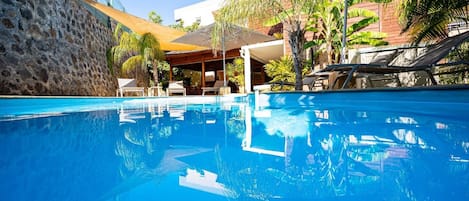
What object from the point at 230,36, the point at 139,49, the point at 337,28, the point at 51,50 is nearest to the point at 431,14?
the point at 337,28

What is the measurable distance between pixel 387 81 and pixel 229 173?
776 cm

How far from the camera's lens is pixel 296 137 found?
240cm

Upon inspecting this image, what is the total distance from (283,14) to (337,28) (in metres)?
3.31

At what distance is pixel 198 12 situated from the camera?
28.6 metres

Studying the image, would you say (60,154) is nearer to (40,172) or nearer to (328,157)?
(40,172)

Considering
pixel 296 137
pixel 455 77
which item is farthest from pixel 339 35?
pixel 296 137

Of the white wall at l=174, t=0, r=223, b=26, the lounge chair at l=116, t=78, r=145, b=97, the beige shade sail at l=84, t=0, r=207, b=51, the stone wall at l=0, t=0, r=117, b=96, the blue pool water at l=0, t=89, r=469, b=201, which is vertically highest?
the white wall at l=174, t=0, r=223, b=26

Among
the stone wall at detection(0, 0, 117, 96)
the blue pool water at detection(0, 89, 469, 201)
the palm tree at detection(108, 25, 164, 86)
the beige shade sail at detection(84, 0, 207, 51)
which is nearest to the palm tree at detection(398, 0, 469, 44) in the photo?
the blue pool water at detection(0, 89, 469, 201)

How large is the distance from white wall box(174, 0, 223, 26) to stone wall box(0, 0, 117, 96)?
16.8 meters

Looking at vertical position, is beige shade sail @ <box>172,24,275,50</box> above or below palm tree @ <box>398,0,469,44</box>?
above

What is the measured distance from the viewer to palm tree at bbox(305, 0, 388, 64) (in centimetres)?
909

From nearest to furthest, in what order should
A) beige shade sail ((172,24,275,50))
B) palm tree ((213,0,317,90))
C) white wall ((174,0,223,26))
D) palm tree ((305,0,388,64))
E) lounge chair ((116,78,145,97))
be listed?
1. palm tree ((213,0,317,90))
2. palm tree ((305,0,388,64))
3. beige shade sail ((172,24,275,50))
4. lounge chair ((116,78,145,97))
5. white wall ((174,0,223,26))

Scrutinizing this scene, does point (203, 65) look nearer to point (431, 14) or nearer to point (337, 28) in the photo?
point (337, 28)

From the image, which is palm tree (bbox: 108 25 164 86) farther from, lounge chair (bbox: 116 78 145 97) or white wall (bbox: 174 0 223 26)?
white wall (bbox: 174 0 223 26)
